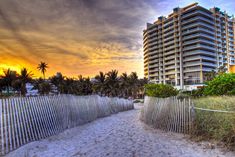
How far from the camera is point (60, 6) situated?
40.7ft

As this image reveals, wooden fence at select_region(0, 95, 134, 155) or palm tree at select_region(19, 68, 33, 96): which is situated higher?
palm tree at select_region(19, 68, 33, 96)

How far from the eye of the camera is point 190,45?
74750 millimetres

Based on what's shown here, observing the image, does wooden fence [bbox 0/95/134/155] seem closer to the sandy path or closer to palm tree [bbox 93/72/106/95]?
the sandy path

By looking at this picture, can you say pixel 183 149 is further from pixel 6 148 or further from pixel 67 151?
pixel 6 148

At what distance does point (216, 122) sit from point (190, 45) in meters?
74.1

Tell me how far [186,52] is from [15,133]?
76922mm

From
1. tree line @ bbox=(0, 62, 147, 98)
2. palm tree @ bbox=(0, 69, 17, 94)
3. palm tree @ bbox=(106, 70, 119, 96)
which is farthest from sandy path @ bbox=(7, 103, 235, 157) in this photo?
palm tree @ bbox=(0, 69, 17, 94)

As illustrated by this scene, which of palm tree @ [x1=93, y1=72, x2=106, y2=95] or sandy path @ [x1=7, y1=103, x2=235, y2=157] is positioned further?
palm tree @ [x1=93, y1=72, x2=106, y2=95]

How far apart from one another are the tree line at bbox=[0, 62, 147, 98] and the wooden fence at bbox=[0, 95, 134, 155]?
37545 millimetres

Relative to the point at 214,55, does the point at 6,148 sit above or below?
below

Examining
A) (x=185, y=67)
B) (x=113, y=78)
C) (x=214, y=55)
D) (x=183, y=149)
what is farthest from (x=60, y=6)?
(x=214, y=55)

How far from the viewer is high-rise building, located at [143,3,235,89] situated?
72.1m

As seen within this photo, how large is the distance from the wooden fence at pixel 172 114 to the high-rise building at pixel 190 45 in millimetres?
61833

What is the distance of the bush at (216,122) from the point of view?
19.5 ft
